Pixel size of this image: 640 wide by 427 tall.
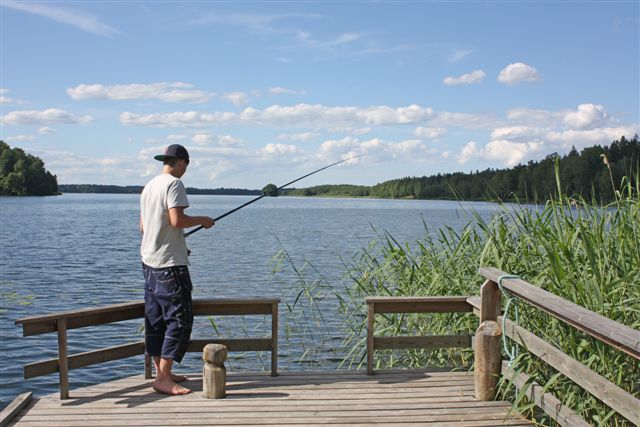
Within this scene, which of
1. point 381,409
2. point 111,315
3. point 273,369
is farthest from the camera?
point 273,369

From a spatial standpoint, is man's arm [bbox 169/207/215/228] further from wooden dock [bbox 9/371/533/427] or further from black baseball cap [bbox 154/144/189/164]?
wooden dock [bbox 9/371/533/427]

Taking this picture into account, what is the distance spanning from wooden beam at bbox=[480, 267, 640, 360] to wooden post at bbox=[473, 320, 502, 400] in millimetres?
354

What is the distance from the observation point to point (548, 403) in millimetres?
3801

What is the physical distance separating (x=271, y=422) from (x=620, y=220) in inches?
118

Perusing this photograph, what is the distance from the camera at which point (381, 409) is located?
432 cm

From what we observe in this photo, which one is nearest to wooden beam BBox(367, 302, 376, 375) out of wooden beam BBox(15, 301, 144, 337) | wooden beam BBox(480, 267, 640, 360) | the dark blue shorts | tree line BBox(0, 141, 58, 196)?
wooden beam BBox(480, 267, 640, 360)

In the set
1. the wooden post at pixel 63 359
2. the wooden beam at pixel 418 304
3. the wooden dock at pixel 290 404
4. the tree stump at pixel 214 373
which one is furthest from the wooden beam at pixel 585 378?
the wooden post at pixel 63 359

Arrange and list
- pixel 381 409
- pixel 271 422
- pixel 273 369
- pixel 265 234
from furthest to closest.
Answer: pixel 265 234 → pixel 273 369 → pixel 381 409 → pixel 271 422

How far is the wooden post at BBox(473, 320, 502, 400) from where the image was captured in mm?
4465

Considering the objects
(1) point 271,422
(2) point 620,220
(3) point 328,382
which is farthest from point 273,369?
(2) point 620,220

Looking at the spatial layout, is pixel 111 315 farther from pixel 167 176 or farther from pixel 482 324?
pixel 482 324

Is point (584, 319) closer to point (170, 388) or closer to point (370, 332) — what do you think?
point (370, 332)

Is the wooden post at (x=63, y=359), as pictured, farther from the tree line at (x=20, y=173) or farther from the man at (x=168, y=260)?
the tree line at (x=20, y=173)

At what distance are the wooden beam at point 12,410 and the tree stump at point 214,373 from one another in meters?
1.21
